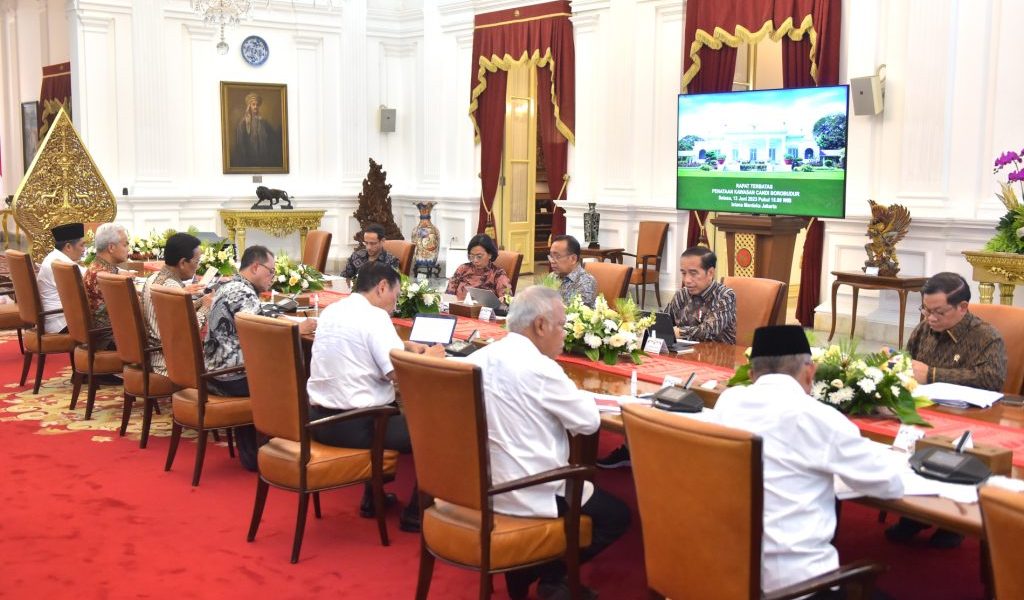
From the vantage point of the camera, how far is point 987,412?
384 cm

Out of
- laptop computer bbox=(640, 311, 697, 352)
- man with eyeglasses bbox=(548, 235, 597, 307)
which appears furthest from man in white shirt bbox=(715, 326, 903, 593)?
man with eyeglasses bbox=(548, 235, 597, 307)

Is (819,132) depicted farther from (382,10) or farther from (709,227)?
(382,10)

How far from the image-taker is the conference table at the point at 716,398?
2.71 m

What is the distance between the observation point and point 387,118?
48.0 ft

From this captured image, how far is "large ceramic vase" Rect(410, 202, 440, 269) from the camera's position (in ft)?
43.8

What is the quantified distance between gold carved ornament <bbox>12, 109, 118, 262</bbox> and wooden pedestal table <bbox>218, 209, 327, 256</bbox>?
2.90 m

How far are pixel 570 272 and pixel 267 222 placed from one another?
26.1 feet

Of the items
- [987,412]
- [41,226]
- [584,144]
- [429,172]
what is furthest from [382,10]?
[987,412]

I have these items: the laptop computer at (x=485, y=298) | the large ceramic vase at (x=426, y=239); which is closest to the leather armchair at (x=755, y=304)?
the laptop computer at (x=485, y=298)

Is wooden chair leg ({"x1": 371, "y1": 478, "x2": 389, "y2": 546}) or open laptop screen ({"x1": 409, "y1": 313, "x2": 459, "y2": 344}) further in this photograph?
open laptop screen ({"x1": 409, "y1": 313, "x2": 459, "y2": 344})

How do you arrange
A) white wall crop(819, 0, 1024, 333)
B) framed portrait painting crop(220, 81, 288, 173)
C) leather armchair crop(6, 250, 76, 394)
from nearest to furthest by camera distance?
leather armchair crop(6, 250, 76, 394) → white wall crop(819, 0, 1024, 333) → framed portrait painting crop(220, 81, 288, 173)

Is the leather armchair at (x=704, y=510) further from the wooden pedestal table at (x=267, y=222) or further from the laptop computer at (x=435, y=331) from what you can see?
the wooden pedestal table at (x=267, y=222)

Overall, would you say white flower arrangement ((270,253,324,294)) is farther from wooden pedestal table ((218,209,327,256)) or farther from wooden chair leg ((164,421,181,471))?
wooden pedestal table ((218,209,327,256))

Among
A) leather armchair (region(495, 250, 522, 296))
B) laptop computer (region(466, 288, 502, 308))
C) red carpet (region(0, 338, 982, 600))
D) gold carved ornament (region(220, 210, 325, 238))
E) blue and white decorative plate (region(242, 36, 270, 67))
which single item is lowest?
red carpet (region(0, 338, 982, 600))
